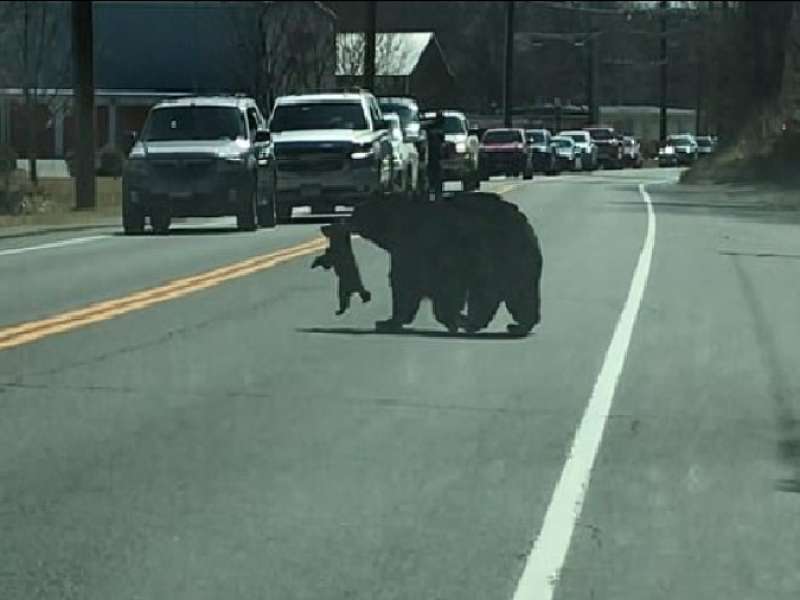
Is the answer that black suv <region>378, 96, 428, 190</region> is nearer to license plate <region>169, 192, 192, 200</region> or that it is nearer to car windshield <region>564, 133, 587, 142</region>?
license plate <region>169, 192, 192, 200</region>

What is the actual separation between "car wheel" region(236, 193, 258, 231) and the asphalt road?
29.1 feet

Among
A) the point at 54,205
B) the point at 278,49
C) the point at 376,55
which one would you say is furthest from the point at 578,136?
the point at 54,205

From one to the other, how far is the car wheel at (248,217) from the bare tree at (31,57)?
1420 centimetres

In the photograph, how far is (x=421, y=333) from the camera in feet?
48.5

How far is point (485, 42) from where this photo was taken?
108 metres

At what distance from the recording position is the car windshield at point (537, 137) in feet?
216

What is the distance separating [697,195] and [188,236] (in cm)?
2044

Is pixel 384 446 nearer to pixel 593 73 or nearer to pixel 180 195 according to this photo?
pixel 180 195

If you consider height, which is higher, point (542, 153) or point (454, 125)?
point (454, 125)

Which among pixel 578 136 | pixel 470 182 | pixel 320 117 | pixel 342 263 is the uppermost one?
pixel 320 117

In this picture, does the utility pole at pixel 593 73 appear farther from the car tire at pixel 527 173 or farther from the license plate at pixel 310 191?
the license plate at pixel 310 191

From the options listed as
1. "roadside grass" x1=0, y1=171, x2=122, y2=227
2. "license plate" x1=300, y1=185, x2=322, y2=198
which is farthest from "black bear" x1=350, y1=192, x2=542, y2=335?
"roadside grass" x1=0, y1=171, x2=122, y2=227

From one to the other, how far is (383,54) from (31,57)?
18198mm

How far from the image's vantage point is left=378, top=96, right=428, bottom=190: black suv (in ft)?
121
